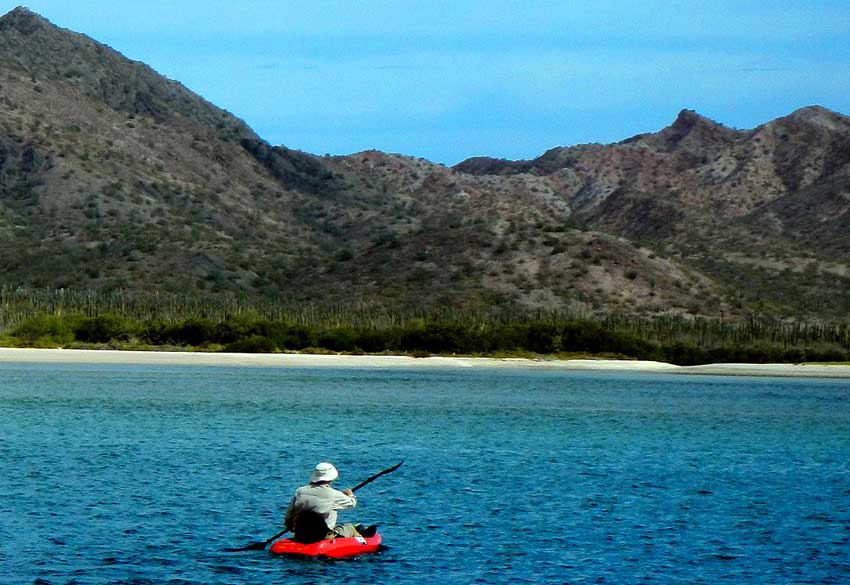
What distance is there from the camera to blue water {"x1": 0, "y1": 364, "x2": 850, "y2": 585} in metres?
27.0

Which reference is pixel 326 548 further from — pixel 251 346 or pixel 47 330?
pixel 47 330

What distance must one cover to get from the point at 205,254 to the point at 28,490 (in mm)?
129346

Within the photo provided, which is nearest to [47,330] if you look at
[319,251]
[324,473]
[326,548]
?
[319,251]

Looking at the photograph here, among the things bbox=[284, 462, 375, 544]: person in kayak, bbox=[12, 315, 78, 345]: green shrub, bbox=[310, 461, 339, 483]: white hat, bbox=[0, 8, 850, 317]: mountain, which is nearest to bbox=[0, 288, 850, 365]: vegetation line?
bbox=[12, 315, 78, 345]: green shrub

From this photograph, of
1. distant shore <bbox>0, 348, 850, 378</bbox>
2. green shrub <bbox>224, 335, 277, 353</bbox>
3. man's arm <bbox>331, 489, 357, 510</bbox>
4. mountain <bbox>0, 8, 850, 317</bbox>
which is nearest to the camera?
man's arm <bbox>331, 489, 357, 510</bbox>

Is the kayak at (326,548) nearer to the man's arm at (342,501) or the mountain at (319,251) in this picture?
the man's arm at (342,501)

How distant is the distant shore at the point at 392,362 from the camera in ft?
339

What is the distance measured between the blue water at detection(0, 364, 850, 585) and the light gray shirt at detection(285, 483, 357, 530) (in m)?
1.05

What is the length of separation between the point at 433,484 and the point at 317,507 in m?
12.0

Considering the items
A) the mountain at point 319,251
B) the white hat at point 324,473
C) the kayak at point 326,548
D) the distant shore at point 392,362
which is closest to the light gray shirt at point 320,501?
the white hat at point 324,473

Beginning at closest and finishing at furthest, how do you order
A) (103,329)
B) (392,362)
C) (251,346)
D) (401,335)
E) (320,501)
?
(320,501), (392,362), (251,346), (103,329), (401,335)

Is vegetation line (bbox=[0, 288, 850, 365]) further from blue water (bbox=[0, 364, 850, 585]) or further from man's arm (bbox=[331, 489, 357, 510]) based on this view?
man's arm (bbox=[331, 489, 357, 510])

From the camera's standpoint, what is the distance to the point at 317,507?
27047mm

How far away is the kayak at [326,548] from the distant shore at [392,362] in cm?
7601
